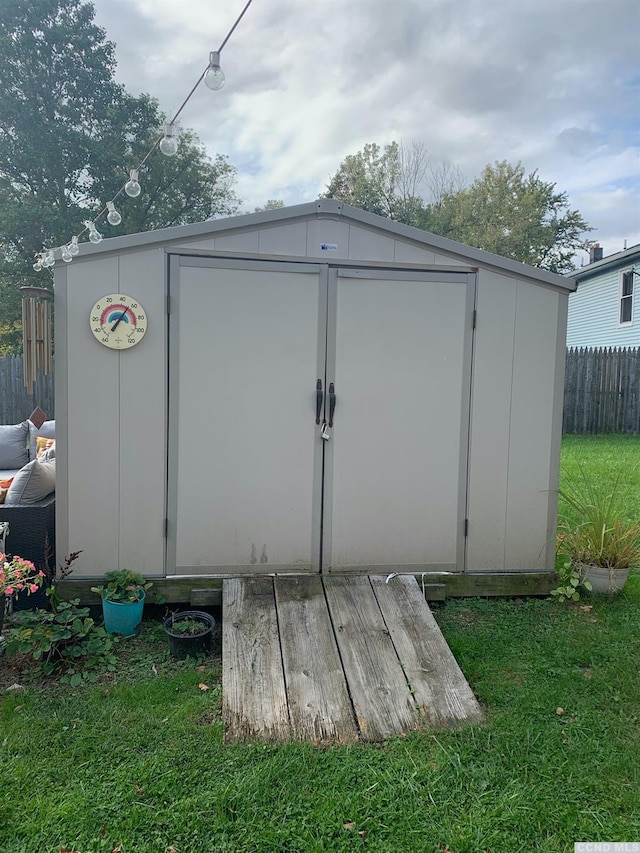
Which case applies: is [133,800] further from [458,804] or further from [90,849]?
[458,804]

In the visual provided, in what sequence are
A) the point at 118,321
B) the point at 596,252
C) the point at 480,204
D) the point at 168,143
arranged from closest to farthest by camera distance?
the point at 168,143 → the point at 118,321 → the point at 596,252 → the point at 480,204

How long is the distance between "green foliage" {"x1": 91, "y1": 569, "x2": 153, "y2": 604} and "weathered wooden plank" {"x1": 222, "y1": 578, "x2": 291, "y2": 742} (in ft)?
1.52

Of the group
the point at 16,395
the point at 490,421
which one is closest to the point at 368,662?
the point at 490,421

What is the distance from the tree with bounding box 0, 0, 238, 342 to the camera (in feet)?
49.4

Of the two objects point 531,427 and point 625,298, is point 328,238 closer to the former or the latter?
point 531,427

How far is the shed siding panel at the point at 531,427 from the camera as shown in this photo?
11.9ft

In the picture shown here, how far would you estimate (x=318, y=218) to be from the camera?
3.40 metres

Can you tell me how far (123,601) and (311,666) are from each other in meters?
1.14

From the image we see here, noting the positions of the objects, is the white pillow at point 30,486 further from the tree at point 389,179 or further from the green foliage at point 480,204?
the green foliage at point 480,204

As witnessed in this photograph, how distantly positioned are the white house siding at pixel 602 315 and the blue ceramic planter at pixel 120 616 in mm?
11815

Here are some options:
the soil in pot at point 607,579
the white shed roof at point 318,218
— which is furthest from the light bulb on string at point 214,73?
the soil in pot at point 607,579

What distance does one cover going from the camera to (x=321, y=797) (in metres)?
1.98

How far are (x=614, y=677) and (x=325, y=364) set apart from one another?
219cm

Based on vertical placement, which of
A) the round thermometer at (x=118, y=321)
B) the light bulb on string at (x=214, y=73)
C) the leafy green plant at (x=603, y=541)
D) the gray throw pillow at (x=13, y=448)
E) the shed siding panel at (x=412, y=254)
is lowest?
the leafy green plant at (x=603, y=541)
